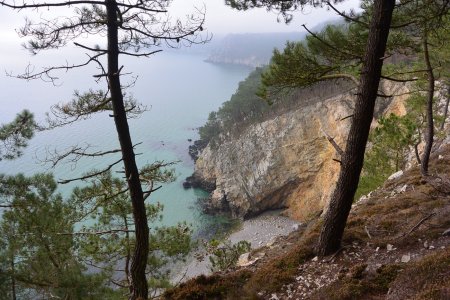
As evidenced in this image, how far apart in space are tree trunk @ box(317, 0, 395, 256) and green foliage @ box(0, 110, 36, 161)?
4899 millimetres

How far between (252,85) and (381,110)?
62.8 feet

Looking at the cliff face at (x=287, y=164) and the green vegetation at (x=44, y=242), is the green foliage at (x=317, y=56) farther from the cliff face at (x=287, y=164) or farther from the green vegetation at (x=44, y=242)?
the cliff face at (x=287, y=164)

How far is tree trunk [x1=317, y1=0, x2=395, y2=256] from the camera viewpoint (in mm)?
4246

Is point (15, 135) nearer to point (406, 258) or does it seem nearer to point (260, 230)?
point (406, 258)

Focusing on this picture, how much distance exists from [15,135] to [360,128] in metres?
5.76

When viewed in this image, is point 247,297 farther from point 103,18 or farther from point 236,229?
point 236,229

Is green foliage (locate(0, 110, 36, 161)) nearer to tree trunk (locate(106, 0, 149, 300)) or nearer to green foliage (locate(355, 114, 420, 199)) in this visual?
tree trunk (locate(106, 0, 149, 300))

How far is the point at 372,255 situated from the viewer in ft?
16.2

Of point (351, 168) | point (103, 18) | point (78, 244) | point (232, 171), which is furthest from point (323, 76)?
point (232, 171)

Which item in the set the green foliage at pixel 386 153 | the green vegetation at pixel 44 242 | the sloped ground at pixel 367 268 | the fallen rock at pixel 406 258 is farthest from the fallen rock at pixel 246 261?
the green foliage at pixel 386 153

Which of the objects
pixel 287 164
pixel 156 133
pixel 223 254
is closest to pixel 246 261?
pixel 223 254

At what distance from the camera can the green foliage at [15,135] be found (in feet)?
20.3

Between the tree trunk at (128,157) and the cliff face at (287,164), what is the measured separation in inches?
981

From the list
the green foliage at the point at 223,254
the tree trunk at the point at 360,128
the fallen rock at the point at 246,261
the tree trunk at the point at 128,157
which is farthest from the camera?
the green foliage at the point at 223,254
